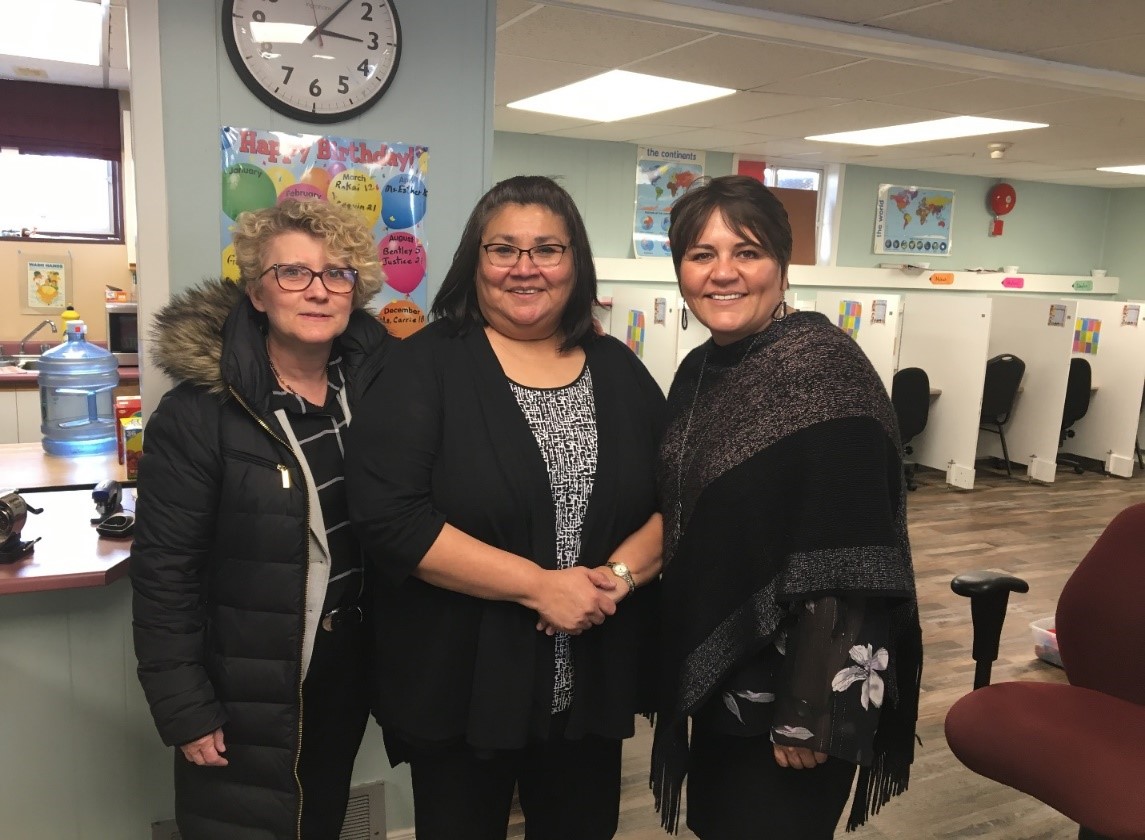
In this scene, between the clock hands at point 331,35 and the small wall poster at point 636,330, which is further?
the small wall poster at point 636,330

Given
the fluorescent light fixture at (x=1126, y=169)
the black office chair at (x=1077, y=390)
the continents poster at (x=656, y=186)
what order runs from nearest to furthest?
1. the black office chair at (x=1077, y=390)
2. the continents poster at (x=656, y=186)
3. the fluorescent light fixture at (x=1126, y=169)

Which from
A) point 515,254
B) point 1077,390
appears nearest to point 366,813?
point 515,254

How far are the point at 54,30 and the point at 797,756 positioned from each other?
5079 mm

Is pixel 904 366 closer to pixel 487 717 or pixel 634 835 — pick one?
pixel 634 835

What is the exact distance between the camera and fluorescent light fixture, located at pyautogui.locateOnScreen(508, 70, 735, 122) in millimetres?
4336

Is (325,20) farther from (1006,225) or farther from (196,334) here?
(1006,225)

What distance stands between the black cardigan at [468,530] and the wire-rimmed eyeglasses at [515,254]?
12cm

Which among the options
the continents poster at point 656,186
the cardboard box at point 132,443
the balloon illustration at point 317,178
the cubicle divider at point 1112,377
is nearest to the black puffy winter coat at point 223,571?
the balloon illustration at point 317,178

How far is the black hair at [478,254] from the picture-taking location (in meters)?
1.37

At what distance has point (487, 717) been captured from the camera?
1292 mm

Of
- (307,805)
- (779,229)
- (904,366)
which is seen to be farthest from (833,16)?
(904,366)

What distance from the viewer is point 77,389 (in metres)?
3.62

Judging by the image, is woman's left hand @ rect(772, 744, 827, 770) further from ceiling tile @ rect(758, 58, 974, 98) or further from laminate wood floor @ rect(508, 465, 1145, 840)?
ceiling tile @ rect(758, 58, 974, 98)

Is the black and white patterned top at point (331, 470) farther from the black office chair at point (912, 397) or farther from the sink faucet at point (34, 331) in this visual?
the black office chair at point (912, 397)
